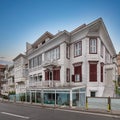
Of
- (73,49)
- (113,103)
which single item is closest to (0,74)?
(73,49)

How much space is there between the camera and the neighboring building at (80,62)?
29.6 meters

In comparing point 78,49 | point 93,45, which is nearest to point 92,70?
point 93,45

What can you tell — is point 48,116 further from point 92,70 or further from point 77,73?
point 77,73

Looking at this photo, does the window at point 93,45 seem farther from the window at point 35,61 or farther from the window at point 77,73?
the window at point 35,61

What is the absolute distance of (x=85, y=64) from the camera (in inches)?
1169

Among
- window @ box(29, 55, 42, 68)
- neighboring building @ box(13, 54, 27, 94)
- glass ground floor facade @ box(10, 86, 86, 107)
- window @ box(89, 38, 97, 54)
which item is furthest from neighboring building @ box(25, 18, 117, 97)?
neighboring building @ box(13, 54, 27, 94)

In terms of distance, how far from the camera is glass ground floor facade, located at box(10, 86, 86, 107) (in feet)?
88.9

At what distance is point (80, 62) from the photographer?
30.5 metres

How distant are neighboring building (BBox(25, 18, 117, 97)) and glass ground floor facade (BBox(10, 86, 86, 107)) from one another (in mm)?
681

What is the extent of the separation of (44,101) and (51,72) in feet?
17.4

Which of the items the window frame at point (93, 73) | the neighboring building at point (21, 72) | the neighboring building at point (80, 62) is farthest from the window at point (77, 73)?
the neighboring building at point (21, 72)

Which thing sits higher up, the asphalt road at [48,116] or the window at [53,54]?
the window at [53,54]

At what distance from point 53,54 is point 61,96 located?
8508 millimetres

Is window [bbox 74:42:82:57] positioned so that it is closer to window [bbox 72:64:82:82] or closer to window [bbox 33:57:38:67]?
window [bbox 72:64:82:82]
